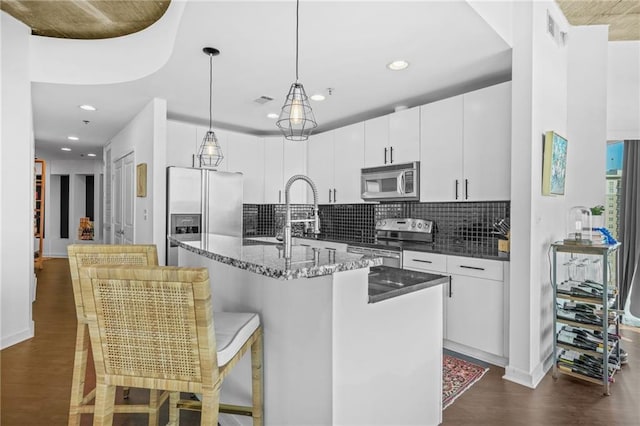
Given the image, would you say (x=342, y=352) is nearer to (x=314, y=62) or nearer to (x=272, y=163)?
(x=314, y=62)

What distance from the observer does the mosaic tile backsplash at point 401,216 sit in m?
3.45

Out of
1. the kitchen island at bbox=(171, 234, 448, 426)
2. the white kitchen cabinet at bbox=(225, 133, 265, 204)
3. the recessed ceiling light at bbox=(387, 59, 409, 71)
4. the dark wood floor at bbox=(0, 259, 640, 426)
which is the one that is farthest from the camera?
the white kitchen cabinet at bbox=(225, 133, 265, 204)

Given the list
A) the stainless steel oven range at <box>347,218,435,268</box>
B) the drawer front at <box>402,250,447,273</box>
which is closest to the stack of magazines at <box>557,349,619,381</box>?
the drawer front at <box>402,250,447,273</box>

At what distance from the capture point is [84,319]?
1.78 m

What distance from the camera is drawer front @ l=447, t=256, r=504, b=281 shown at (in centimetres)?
277

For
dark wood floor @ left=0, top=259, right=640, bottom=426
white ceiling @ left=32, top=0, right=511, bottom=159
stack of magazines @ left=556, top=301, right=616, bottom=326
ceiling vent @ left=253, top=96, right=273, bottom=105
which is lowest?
dark wood floor @ left=0, top=259, right=640, bottom=426

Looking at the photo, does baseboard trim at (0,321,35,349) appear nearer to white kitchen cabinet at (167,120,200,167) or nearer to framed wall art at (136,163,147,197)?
framed wall art at (136,163,147,197)

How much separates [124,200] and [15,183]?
1891mm

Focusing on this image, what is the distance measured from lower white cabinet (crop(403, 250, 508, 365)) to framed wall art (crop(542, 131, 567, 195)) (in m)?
0.66

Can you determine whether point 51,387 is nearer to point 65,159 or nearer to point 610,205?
point 610,205

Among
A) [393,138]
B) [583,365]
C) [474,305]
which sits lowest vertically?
[583,365]

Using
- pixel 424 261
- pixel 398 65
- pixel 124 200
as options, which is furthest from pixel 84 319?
pixel 124 200

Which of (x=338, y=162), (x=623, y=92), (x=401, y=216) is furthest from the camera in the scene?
(x=338, y=162)

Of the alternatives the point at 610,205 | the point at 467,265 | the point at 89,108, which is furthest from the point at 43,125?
the point at 610,205
